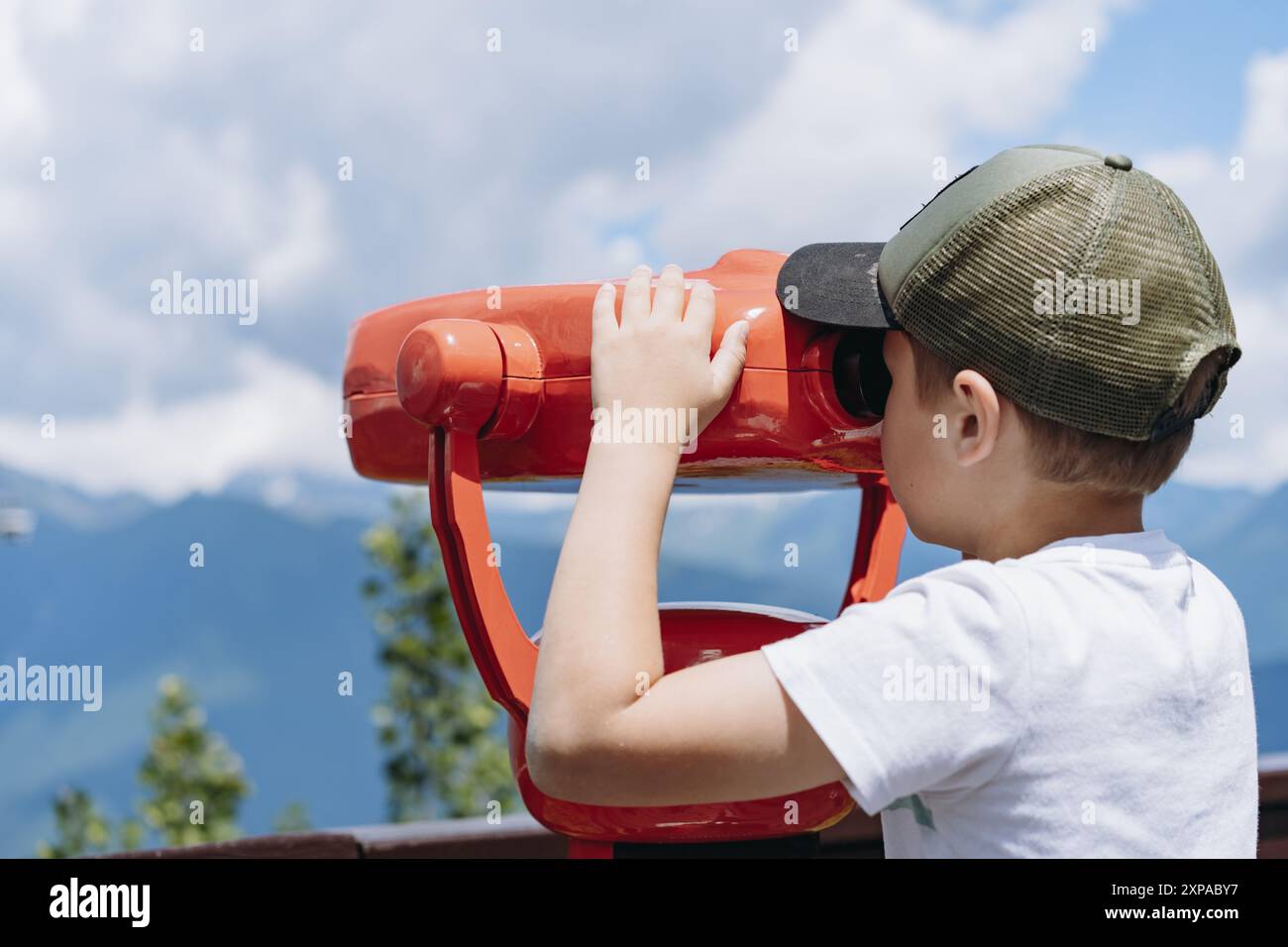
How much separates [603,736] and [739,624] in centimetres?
30

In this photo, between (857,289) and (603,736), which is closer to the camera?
(603,736)

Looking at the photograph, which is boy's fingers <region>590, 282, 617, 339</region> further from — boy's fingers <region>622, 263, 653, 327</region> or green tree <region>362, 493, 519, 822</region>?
green tree <region>362, 493, 519, 822</region>

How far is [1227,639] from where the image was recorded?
0.81 metres

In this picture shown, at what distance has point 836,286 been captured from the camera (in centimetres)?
86

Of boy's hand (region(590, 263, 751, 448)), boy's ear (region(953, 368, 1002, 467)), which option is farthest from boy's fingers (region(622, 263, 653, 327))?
boy's ear (region(953, 368, 1002, 467))

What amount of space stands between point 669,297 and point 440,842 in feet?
3.55

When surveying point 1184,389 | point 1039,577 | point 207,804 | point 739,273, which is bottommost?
point 207,804

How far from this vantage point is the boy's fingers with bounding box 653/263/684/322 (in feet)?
2.78

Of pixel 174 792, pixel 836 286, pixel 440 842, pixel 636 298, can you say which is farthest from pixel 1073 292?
pixel 174 792

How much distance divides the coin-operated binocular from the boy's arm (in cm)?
11

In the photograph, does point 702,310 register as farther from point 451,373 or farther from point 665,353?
point 451,373

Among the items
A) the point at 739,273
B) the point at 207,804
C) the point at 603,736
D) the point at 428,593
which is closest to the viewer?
the point at 603,736
